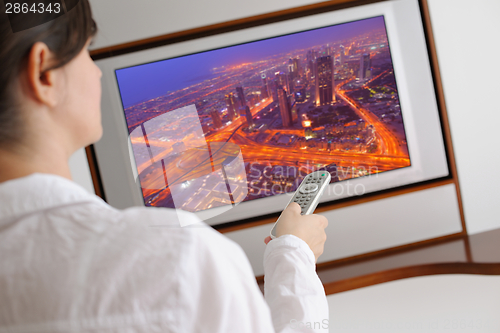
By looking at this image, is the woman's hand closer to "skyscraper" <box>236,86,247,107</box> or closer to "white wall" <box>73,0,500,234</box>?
"skyscraper" <box>236,86,247,107</box>

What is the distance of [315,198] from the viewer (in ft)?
2.71

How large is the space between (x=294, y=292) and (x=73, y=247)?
0.32 meters

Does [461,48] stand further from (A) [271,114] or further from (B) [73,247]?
(B) [73,247]

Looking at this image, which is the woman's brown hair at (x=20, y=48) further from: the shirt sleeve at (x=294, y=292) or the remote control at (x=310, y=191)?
the remote control at (x=310, y=191)

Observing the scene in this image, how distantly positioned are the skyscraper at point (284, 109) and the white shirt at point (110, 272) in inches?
30.5

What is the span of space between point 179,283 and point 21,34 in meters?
0.26

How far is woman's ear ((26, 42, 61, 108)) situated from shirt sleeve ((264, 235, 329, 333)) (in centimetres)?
37

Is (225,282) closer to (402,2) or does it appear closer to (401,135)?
(401,135)

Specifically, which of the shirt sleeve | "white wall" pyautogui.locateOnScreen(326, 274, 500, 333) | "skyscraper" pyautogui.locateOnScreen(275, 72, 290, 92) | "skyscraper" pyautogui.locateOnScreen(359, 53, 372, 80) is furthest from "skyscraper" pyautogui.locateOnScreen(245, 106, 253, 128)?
"white wall" pyautogui.locateOnScreen(326, 274, 500, 333)

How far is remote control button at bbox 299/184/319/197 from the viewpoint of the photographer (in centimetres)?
86

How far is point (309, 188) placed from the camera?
0.88 m

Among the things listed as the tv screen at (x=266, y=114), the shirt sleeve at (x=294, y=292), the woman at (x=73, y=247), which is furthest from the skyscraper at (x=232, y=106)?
the woman at (x=73, y=247)

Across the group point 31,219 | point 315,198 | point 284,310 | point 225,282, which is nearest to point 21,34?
point 31,219

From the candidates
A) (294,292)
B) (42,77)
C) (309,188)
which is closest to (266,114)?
(309,188)
